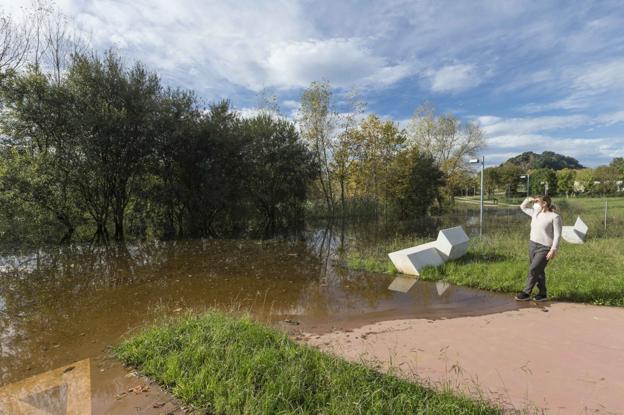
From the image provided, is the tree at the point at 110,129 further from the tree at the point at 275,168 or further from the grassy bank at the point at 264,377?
the grassy bank at the point at 264,377

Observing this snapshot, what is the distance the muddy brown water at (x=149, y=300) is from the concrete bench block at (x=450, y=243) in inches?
58.2

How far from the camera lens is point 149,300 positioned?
604cm

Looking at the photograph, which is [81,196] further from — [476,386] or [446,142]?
[446,142]

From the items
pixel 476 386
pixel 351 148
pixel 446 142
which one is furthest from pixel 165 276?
pixel 446 142

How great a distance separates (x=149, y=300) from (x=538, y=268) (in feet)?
21.7

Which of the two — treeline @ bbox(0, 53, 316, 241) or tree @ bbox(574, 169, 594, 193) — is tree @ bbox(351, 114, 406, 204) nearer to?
treeline @ bbox(0, 53, 316, 241)

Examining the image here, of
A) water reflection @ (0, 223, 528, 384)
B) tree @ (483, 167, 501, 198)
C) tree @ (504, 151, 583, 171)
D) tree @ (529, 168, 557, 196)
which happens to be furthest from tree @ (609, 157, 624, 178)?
water reflection @ (0, 223, 528, 384)

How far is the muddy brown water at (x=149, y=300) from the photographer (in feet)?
12.7

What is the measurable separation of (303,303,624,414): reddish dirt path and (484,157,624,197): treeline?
43.6 m

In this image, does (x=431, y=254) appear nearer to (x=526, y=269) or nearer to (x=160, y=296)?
(x=526, y=269)

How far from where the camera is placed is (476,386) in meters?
2.94

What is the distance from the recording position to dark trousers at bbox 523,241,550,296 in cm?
542

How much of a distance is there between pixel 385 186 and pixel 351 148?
4.03 metres

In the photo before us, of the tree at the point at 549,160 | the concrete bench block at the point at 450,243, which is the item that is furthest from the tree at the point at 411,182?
the tree at the point at 549,160
